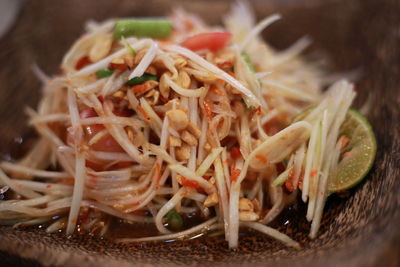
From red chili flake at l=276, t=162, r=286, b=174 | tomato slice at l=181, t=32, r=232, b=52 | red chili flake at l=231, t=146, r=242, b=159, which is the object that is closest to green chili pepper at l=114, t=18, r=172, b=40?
tomato slice at l=181, t=32, r=232, b=52

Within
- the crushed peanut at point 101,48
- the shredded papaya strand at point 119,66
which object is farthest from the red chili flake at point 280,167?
the crushed peanut at point 101,48

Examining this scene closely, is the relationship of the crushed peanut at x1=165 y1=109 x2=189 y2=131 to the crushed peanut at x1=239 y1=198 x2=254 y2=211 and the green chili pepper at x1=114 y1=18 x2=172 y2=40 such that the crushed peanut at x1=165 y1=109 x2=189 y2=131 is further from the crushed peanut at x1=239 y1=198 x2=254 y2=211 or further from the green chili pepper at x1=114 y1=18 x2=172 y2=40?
the green chili pepper at x1=114 y1=18 x2=172 y2=40

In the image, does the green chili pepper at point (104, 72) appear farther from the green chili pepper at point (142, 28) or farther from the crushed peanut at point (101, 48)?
the green chili pepper at point (142, 28)

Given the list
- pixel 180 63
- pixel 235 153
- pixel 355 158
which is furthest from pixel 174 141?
pixel 355 158

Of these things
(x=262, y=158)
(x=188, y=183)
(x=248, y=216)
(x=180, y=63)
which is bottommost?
(x=248, y=216)

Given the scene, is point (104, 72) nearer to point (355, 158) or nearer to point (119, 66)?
point (119, 66)

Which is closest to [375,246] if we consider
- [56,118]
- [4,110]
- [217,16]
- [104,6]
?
[56,118]

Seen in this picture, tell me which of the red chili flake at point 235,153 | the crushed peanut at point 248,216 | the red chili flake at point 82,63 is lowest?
the crushed peanut at point 248,216
